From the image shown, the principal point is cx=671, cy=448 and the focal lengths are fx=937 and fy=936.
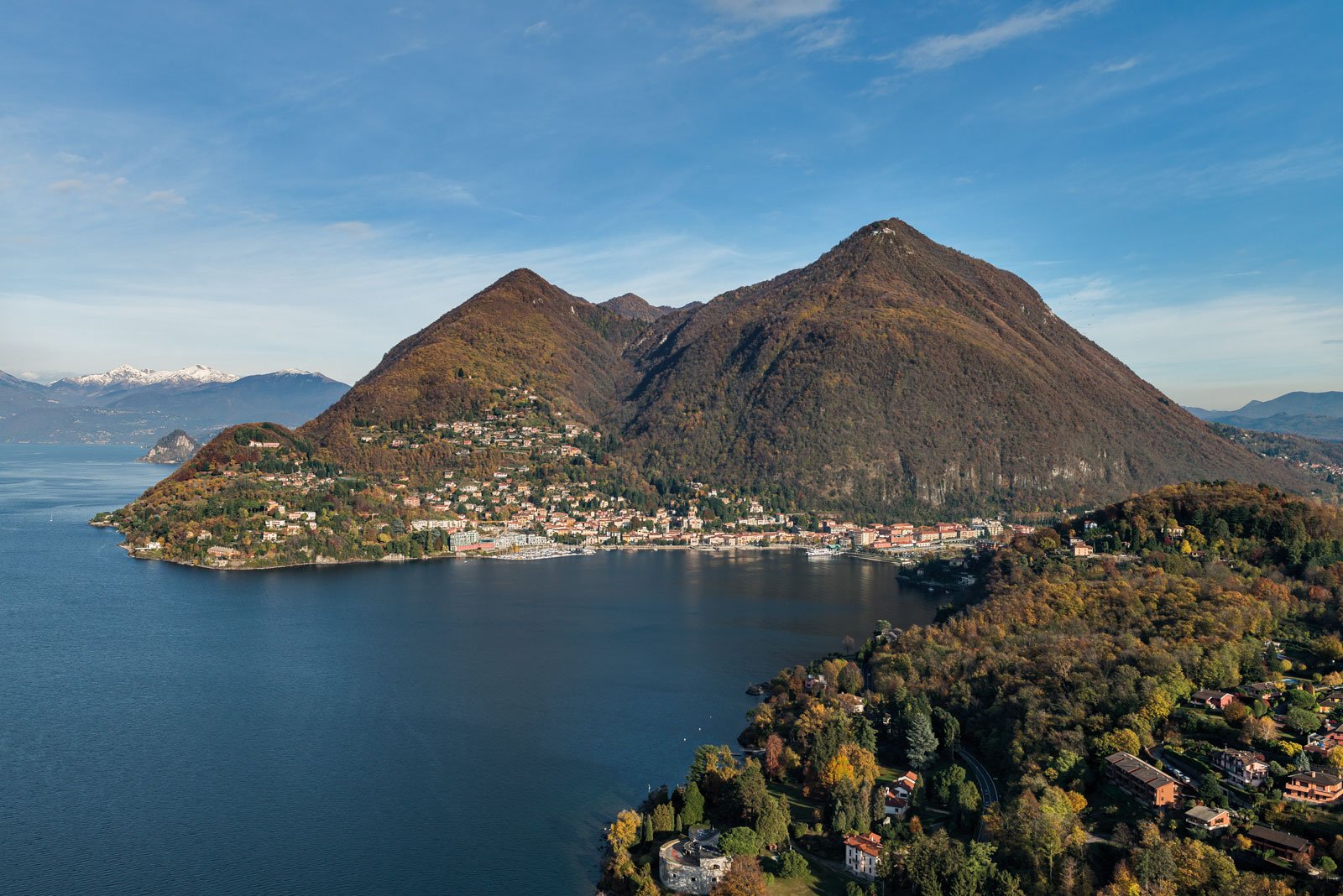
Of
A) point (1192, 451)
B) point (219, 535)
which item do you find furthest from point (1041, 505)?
point (219, 535)

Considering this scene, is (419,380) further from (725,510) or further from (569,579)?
(569,579)

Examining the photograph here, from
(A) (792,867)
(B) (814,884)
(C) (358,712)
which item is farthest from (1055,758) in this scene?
(C) (358,712)

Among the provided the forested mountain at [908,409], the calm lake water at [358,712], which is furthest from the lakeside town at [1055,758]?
the forested mountain at [908,409]

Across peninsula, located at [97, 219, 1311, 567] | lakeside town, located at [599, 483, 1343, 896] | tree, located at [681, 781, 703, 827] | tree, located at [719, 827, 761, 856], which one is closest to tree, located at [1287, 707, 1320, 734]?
lakeside town, located at [599, 483, 1343, 896]

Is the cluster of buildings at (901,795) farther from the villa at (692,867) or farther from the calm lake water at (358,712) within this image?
the calm lake water at (358,712)

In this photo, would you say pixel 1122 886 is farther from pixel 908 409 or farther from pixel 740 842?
pixel 908 409
